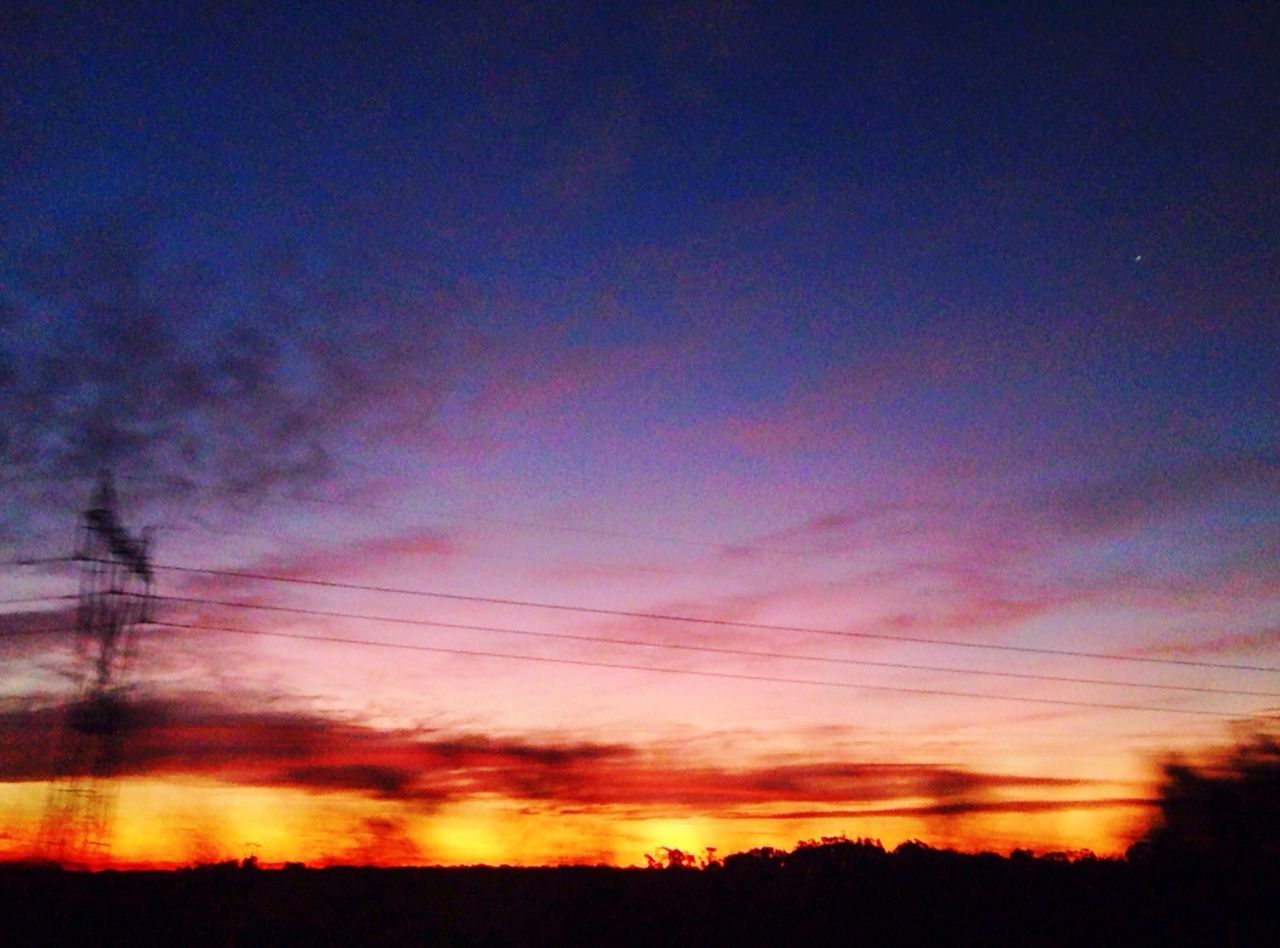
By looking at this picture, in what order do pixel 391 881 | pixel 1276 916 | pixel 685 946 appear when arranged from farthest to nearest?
pixel 391 881 < pixel 1276 916 < pixel 685 946

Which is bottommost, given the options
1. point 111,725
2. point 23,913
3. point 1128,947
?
point 1128,947

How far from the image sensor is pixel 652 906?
50.2m

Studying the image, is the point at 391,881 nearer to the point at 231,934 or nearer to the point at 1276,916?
the point at 231,934

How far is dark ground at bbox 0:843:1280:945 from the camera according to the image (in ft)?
142

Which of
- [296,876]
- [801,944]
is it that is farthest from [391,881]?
[801,944]

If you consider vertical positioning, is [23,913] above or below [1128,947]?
above

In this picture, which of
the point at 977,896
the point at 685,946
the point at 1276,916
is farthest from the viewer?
the point at 977,896

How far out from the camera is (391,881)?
54.9 meters

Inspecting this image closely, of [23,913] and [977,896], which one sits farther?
[977,896]

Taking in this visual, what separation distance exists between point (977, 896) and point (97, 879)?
38.4m

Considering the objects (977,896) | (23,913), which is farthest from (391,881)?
(977,896)

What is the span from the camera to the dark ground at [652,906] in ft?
142

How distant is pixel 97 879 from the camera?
49.1 metres

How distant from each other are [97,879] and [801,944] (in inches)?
1175
